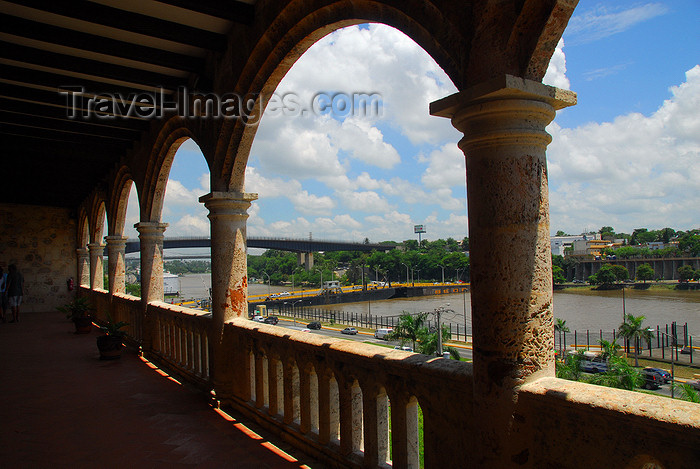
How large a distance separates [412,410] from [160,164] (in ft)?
18.7

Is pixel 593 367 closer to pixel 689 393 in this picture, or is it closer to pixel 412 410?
pixel 689 393

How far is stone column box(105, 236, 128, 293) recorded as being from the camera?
9648 mm

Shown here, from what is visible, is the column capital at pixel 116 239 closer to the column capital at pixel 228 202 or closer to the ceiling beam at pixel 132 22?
the column capital at pixel 228 202

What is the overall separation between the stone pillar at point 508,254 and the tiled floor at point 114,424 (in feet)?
5.37

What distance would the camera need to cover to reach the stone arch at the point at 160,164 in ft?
19.4

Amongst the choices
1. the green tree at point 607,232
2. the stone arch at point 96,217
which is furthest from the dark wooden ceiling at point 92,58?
the green tree at point 607,232

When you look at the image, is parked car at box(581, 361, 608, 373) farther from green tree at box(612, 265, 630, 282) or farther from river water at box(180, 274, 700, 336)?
green tree at box(612, 265, 630, 282)

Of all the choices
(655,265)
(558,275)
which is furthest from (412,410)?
(655,265)

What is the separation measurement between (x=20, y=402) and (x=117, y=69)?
3.61 metres

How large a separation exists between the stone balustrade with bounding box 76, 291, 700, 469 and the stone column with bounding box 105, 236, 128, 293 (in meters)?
6.38

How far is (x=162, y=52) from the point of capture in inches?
192

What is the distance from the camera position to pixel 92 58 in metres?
4.97

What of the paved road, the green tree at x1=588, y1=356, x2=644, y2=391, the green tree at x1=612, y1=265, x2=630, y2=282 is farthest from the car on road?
the green tree at x1=612, y1=265, x2=630, y2=282

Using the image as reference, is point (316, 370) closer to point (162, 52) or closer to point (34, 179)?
point (162, 52)
